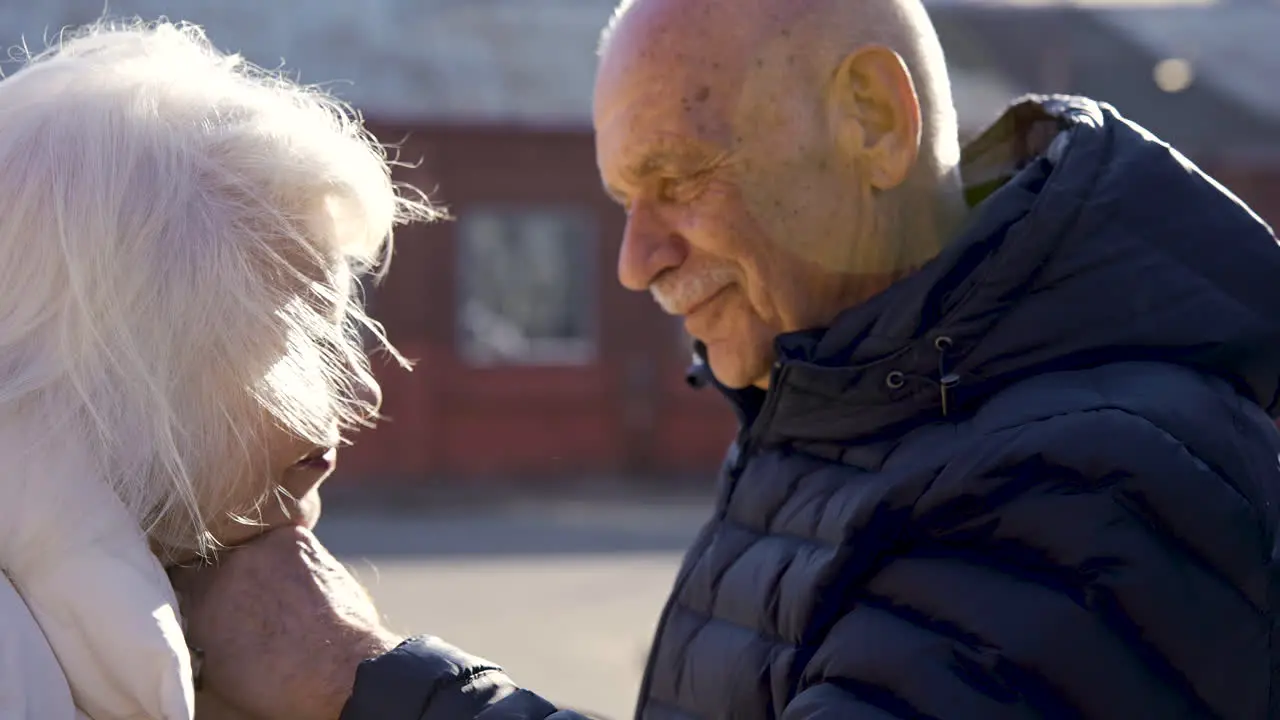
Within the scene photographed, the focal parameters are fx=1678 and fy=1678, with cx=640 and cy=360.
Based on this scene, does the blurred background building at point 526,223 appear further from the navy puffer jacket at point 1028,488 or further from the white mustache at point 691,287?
the navy puffer jacket at point 1028,488

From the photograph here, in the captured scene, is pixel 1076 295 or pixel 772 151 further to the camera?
pixel 772 151

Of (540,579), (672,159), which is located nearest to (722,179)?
(672,159)

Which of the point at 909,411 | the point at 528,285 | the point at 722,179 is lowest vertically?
the point at 909,411

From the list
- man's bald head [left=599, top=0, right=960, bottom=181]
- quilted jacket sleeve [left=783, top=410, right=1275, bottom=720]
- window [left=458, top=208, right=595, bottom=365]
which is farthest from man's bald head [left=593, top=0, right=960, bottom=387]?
window [left=458, top=208, right=595, bottom=365]

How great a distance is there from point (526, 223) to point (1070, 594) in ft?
46.7

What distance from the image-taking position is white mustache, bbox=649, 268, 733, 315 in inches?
77.4

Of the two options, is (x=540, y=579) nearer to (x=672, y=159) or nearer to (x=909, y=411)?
(x=672, y=159)

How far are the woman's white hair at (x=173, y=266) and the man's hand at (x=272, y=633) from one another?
47mm

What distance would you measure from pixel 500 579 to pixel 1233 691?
8.21m

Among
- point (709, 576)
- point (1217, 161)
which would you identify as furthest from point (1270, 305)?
point (1217, 161)

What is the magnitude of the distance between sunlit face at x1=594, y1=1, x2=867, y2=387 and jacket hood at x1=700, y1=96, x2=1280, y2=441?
0.50ft

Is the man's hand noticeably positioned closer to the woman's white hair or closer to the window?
the woman's white hair

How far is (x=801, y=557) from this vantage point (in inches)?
68.6

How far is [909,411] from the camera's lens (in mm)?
1726
